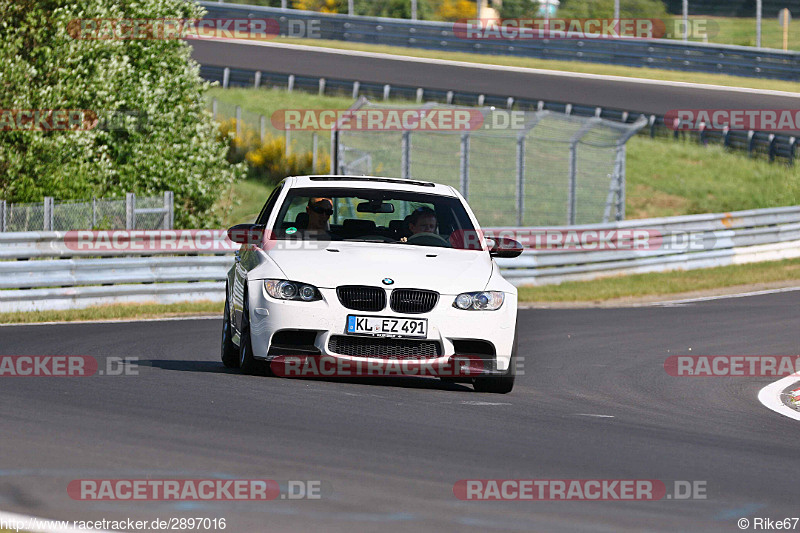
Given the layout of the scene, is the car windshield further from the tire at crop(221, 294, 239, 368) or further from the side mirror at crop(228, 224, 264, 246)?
the tire at crop(221, 294, 239, 368)

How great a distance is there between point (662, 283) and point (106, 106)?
11480 mm

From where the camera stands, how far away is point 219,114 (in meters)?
37.2

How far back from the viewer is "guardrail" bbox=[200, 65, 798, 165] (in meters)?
36.7

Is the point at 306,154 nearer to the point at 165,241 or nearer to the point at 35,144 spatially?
the point at 35,144

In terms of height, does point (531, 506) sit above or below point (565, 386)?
above

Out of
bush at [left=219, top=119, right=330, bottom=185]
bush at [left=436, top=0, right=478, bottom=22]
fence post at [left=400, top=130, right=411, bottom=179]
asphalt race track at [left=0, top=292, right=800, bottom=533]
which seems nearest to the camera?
asphalt race track at [left=0, top=292, right=800, bottom=533]

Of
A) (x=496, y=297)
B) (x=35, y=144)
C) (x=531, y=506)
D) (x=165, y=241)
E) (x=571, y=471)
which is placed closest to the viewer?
(x=531, y=506)

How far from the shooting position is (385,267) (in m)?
9.40

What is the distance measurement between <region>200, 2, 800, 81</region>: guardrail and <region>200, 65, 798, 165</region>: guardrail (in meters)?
4.07

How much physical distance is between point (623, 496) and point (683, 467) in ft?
3.03

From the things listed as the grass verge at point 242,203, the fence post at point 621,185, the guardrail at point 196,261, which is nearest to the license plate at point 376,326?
the guardrail at point 196,261

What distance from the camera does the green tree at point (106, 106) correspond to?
82.2 ft

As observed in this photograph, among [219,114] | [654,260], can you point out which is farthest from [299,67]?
[654,260]

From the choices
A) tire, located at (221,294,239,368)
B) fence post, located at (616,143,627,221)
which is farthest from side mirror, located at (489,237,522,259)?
fence post, located at (616,143,627,221)
